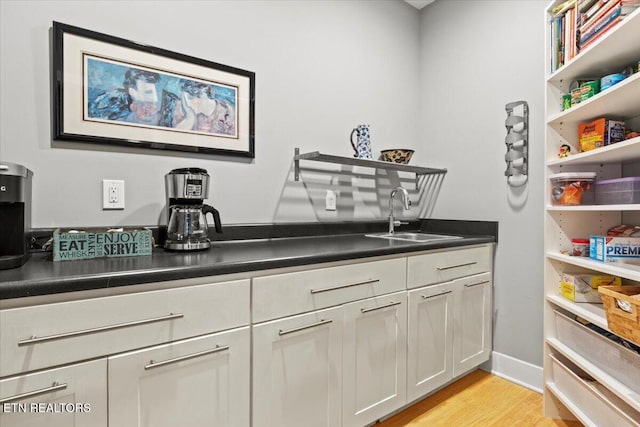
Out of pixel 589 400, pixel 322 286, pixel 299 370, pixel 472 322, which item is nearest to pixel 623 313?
pixel 589 400

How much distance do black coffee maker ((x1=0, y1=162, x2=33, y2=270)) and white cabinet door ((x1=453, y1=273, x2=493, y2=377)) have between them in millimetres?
1891

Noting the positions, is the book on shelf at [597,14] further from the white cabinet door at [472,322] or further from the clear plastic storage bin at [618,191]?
the white cabinet door at [472,322]

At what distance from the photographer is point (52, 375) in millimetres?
890

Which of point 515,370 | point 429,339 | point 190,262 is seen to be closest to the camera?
point 190,262

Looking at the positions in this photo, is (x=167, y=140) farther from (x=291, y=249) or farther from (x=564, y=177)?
(x=564, y=177)

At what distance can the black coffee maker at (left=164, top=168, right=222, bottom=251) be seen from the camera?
4.68 ft

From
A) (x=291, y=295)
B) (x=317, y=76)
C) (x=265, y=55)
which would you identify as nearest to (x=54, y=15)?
(x=265, y=55)

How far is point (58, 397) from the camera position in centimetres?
90

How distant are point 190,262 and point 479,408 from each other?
5.50 ft

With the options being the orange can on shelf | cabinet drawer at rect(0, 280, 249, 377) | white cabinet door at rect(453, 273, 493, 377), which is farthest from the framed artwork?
the orange can on shelf

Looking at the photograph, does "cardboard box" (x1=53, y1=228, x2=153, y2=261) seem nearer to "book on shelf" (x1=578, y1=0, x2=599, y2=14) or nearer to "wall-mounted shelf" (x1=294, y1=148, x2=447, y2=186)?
"wall-mounted shelf" (x1=294, y1=148, x2=447, y2=186)

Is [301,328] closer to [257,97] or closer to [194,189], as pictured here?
[194,189]

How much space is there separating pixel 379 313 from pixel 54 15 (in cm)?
177

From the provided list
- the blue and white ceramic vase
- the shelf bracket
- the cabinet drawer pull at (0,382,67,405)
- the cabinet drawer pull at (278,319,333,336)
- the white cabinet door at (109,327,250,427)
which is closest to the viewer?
the cabinet drawer pull at (0,382,67,405)
